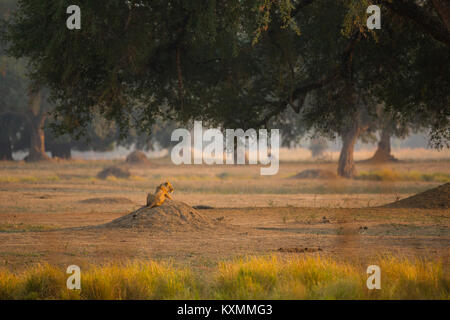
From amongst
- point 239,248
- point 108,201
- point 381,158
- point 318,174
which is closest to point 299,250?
point 239,248

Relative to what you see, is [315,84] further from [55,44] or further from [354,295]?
[354,295]

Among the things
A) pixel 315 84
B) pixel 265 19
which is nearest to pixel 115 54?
pixel 265 19

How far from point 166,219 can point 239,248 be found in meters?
3.35

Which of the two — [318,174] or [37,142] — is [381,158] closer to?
[318,174]

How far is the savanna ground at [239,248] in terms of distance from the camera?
8.96 metres

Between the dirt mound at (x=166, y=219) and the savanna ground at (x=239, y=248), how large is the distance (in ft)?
1.34

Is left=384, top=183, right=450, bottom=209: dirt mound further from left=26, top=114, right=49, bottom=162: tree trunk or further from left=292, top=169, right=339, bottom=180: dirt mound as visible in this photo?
left=26, top=114, right=49, bottom=162: tree trunk

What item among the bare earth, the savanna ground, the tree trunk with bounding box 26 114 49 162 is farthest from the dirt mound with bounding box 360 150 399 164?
the tree trunk with bounding box 26 114 49 162

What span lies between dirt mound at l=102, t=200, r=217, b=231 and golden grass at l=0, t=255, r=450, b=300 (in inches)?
259

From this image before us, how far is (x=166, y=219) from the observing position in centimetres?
1688

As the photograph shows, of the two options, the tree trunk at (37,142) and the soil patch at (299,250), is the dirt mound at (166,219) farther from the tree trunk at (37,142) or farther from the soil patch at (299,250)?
the tree trunk at (37,142)

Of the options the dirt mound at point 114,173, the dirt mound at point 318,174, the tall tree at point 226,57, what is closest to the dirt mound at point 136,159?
the dirt mound at point 114,173

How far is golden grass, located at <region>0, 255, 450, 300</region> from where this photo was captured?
8.51 metres
